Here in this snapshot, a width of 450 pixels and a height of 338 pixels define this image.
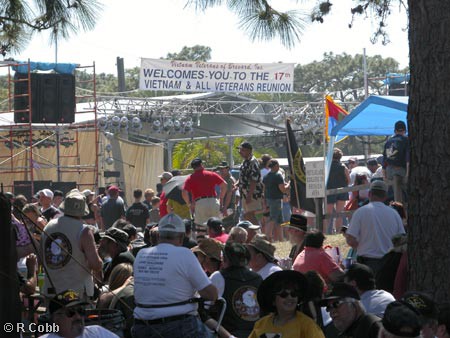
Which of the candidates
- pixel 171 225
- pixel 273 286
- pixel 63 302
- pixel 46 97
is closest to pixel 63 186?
pixel 46 97

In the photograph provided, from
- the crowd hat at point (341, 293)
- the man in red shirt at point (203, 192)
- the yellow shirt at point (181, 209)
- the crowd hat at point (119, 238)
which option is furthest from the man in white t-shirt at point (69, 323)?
the yellow shirt at point (181, 209)

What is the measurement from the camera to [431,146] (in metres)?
7.11

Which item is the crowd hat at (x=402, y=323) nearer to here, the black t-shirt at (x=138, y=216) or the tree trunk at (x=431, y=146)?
the tree trunk at (x=431, y=146)

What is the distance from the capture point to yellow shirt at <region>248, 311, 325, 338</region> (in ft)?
18.6

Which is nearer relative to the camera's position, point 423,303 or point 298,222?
point 423,303

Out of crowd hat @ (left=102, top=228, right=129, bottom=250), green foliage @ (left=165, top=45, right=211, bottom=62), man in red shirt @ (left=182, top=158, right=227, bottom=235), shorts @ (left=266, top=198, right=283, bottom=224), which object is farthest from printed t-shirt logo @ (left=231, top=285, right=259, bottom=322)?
green foliage @ (left=165, top=45, right=211, bottom=62)

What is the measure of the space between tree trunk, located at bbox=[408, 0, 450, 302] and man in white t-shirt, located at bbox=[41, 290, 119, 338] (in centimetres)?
249

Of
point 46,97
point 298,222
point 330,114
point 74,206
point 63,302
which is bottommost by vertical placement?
point 63,302

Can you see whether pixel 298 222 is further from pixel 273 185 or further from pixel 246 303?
pixel 273 185

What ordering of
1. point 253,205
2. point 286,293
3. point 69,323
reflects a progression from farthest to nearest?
Answer: point 253,205 < point 69,323 < point 286,293

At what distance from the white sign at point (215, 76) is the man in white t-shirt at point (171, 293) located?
1117 inches

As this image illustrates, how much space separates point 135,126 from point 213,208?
64.1ft

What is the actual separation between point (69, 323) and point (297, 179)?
8932 millimetres

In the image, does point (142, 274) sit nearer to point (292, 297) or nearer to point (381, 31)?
point (292, 297)
